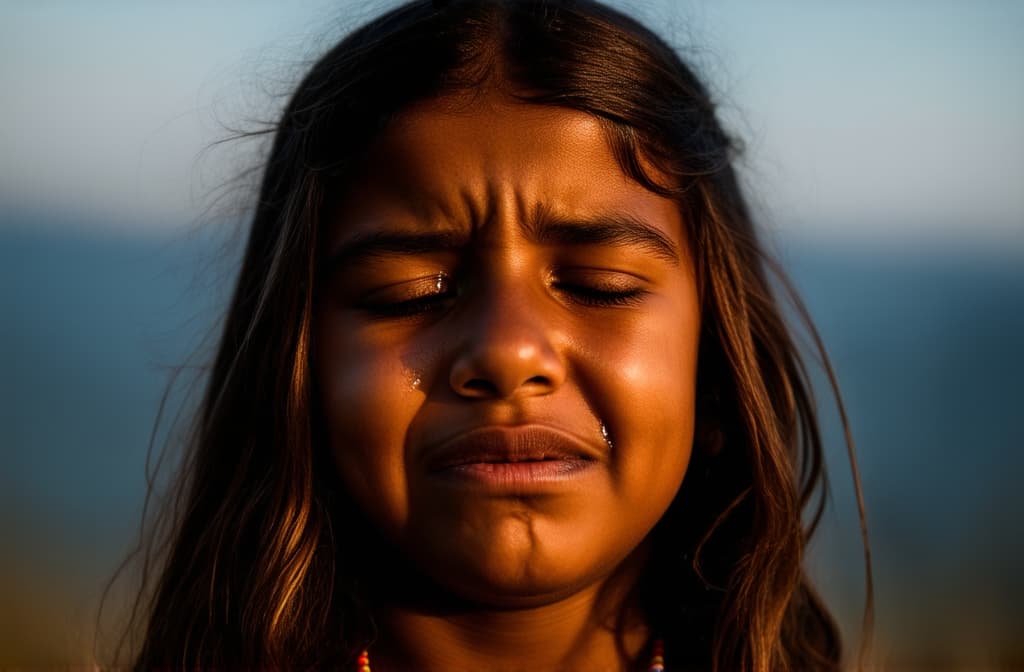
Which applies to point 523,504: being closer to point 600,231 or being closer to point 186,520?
point 600,231

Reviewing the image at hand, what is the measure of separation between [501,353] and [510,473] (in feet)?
0.64

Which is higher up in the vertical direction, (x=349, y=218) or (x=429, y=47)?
(x=429, y=47)

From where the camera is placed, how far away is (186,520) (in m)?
2.33

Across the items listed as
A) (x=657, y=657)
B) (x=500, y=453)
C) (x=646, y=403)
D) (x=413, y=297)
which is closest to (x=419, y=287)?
(x=413, y=297)

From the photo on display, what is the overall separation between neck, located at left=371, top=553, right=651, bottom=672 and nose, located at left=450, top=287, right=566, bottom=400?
42cm

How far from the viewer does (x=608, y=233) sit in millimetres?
2021

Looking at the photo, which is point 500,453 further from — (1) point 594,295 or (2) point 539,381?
(1) point 594,295

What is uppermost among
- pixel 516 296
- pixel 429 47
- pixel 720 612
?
pixel 429 47

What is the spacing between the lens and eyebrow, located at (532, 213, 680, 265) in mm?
1975

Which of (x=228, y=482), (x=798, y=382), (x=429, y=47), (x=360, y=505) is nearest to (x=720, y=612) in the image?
(x=798, y=382)

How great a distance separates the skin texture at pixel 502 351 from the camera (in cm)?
190

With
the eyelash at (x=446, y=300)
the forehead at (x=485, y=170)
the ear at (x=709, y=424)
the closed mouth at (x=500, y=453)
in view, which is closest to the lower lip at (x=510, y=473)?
the closed mouth at (x=500, y=453)

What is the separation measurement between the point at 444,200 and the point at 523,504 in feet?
1.68

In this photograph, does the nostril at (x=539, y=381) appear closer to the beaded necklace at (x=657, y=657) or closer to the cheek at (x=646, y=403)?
the cheek at (x=646, y=403)
